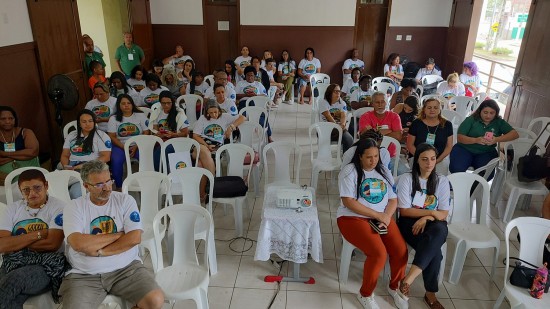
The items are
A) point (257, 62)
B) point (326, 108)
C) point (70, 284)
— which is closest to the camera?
point (70, 284)

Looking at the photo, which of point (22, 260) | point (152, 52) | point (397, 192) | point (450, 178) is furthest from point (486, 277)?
point (152, 52)

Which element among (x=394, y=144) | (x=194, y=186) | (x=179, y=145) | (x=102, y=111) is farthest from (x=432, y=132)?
(x=102, y=111)

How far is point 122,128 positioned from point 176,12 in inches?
201

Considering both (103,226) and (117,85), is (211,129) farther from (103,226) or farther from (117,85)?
(103,226)

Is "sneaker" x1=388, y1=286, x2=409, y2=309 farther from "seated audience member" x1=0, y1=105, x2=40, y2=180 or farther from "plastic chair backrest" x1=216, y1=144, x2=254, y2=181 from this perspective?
"seated audience member" x1=0, y1=105, x2=40, y2=180

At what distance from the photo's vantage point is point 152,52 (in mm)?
8680

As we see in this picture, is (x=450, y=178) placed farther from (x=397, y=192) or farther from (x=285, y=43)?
(x=285, y=43)

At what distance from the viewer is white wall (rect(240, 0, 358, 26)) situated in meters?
8.30

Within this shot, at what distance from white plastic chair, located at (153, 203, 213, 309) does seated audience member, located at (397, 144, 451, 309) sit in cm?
142

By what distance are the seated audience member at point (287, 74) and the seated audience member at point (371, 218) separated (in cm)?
558

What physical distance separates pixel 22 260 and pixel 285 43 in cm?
727

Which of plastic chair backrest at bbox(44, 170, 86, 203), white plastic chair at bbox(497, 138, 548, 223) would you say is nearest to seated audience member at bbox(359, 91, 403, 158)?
white plastic chair at bbox(497, 138, 548, 223)

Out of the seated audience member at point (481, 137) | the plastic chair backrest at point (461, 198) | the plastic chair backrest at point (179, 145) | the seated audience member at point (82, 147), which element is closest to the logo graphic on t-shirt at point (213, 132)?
the plastic chair backrest at point (179, 145)

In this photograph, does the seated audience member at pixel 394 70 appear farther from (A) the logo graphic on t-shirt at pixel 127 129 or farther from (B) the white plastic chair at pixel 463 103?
(A) the logo graphic on t-shirt at pixel 127 129
